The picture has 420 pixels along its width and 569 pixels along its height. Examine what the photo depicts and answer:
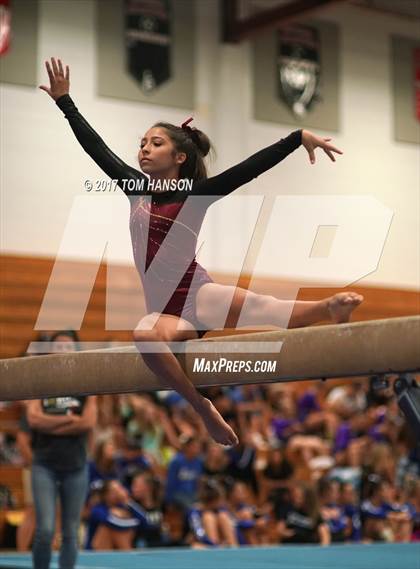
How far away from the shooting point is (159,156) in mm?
4016

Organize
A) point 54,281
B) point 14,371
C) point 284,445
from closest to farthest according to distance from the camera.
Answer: point 14,371 → point 284,445 → point 54,281

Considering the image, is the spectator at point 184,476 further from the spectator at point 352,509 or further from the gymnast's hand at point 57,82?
the gymnast's hand at point 57,82

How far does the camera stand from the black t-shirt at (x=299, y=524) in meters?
9.74

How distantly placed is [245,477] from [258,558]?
2427mm

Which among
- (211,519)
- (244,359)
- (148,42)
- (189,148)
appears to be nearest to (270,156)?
(189,148)

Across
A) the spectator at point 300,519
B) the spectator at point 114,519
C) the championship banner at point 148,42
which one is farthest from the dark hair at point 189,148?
the championship banner at point 148,42

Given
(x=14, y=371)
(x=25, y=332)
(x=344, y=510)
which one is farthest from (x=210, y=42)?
(x=14, y=371)

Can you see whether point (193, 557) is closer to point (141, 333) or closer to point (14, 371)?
point (14, 371)

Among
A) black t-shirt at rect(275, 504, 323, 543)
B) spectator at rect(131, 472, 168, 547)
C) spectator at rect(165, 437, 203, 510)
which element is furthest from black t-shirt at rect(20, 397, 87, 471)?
black t-shirt at rect(275, 504, 323, 543)

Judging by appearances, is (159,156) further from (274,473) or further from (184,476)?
(274,473)

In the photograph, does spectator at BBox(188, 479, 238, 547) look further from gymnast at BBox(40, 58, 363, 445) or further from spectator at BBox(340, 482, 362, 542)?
gymnast at BBox(40, 58, 363, 445)

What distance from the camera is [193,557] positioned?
7.95 metres

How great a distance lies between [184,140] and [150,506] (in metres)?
5.61

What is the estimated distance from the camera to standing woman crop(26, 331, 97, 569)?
606cm
